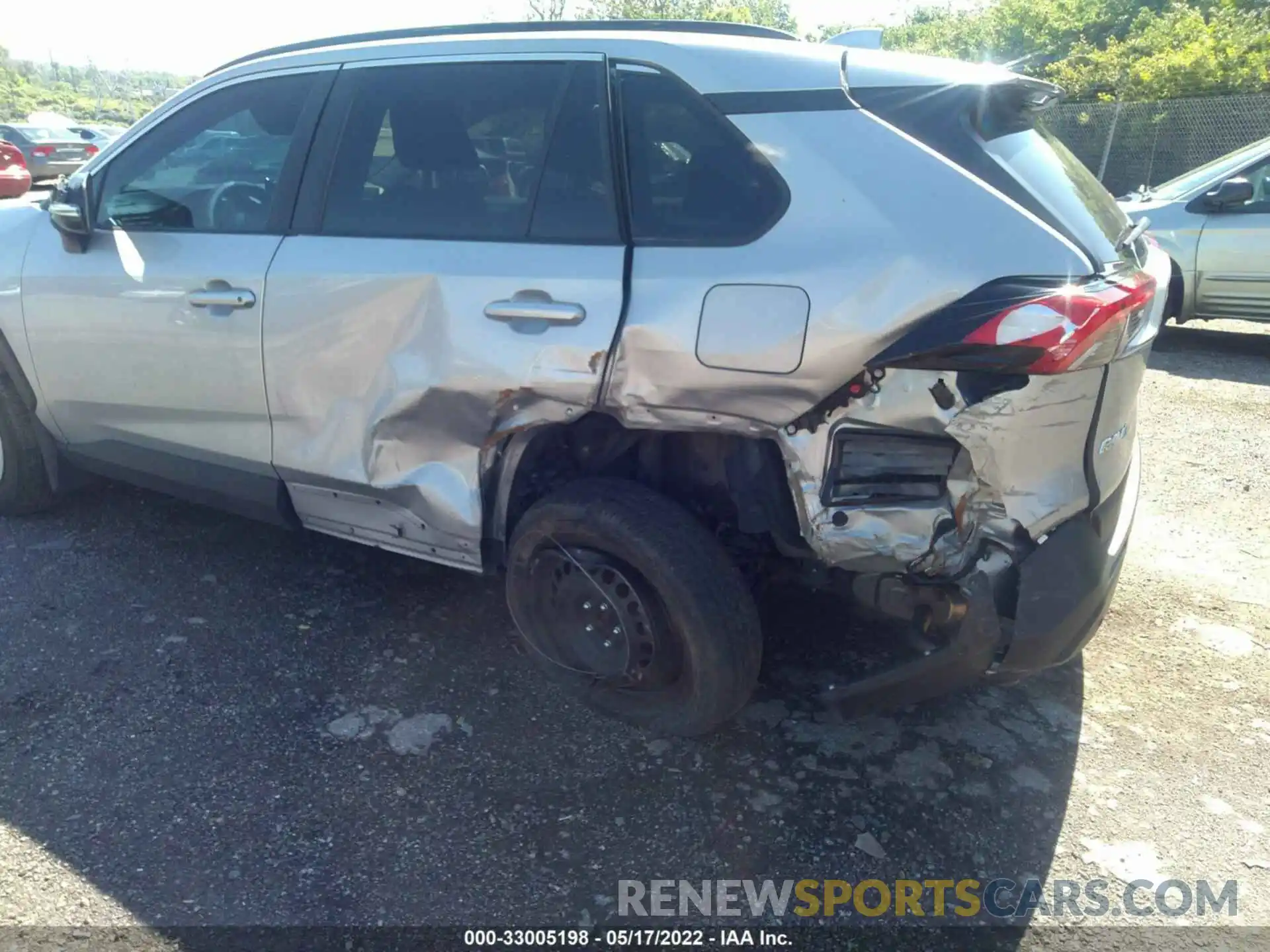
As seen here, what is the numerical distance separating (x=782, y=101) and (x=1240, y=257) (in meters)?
6.24

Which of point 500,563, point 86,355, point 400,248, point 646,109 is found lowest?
point 500,563

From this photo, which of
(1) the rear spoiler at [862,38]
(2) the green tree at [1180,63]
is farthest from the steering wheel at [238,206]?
(2) the green tree at [1180,63]

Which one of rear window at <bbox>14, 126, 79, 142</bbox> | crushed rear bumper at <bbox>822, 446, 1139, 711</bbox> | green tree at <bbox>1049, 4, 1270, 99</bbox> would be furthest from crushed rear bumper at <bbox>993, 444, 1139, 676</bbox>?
rear window at <bbox>14, 126, 79, 142</bbox>

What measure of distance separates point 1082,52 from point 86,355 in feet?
74.6

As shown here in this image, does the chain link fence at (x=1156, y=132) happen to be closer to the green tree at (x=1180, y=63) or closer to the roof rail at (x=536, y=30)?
the green tree at (x=1180, y=63)

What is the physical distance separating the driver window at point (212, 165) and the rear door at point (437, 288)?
0.22m

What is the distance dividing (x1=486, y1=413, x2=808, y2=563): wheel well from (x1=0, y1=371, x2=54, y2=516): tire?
7.71 ft

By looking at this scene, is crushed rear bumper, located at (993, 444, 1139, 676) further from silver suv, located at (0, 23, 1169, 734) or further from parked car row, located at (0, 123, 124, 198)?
parked car row, located at (0, 123, 124, 198)

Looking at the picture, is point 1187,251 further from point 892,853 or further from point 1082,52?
point 1082,52

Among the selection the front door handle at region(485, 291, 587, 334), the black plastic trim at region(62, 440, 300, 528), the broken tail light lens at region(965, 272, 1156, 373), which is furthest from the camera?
the black plastic trim at region(62, 440, 300, 528)

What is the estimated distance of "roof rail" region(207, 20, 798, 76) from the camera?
9.48 feet

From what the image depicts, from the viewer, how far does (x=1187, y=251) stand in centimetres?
751

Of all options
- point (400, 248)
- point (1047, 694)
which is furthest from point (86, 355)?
point (1047, 694)

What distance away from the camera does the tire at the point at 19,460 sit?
415 cm
